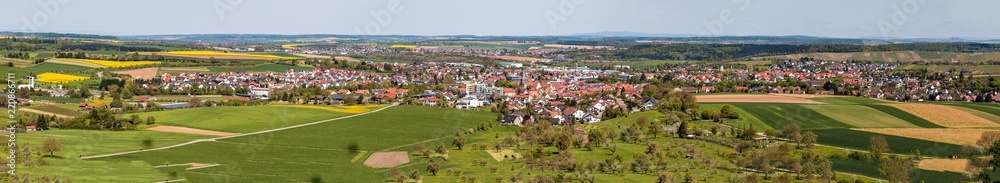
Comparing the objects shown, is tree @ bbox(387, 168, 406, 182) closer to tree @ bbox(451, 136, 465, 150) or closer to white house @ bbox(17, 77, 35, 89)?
tree @ bbox(451, 136, 465, 150)

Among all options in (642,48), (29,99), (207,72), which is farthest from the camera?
(642,48)

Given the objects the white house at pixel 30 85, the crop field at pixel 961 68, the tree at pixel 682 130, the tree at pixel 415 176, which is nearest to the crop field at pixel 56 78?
the white house at pixel 30 85

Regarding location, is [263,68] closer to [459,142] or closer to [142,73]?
[142,73]

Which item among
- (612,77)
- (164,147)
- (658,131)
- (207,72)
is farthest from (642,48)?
(164,147)

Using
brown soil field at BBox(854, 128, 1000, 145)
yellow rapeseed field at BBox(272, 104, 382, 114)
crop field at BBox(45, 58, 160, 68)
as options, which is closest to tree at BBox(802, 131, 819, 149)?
brown soil field at BBox(854, 128, 1000, 145)

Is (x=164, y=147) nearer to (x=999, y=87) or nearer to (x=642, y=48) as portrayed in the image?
(x=999, y=87)

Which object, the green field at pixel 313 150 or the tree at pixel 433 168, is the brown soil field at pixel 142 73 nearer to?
the green field at pixel 313 150

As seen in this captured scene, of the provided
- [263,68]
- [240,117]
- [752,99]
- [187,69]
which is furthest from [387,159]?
[263,68]
